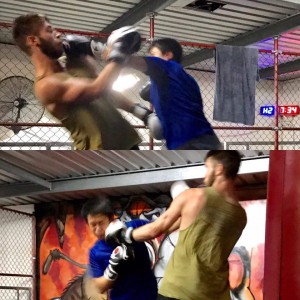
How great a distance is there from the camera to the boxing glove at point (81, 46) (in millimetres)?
899

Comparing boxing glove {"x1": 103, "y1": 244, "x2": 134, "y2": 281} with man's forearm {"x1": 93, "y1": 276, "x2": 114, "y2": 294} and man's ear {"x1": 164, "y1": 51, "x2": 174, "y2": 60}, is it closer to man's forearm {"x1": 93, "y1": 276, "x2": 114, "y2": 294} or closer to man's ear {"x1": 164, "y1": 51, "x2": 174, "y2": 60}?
man's forearm {"x1": 93, "y1": 276, "x2": 114, "y2": 294}

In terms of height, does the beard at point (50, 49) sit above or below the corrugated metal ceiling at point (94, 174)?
above

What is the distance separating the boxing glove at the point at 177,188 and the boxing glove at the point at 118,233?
150 millimetres

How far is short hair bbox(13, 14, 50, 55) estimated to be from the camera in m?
0.87

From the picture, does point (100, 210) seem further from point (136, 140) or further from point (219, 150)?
point (219, 150)

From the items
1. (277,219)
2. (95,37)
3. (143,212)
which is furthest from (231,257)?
(95,37)

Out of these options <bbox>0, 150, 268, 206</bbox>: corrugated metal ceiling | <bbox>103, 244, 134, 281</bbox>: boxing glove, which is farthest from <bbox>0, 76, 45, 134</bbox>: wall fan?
<bbox>103, 244, 134, 281</bbox>: boxing glove

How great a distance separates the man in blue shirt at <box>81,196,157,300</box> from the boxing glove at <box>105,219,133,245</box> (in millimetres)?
14

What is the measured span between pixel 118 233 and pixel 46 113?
41 cm

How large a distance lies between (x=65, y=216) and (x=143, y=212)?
223mm

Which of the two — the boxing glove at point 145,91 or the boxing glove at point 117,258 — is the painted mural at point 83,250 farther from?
the boxing glove at point 145,91

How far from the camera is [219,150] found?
112cm

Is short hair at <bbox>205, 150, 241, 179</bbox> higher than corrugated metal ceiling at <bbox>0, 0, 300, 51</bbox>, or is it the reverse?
corrugated metal ceiling at <bbox>0, 0, 300, 51</bbox>

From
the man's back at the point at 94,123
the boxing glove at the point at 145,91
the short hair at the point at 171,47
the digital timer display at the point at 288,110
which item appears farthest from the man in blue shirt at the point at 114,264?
the digital timer display at the point at 288,110
